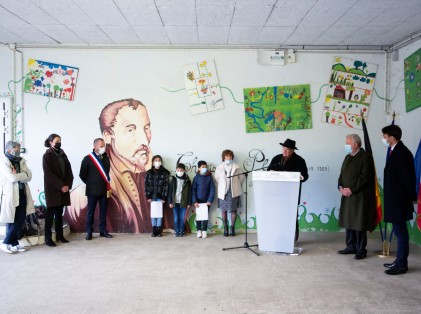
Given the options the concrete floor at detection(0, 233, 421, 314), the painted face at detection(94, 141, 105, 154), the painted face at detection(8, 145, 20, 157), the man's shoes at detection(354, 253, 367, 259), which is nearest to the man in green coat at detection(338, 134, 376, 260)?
the man's shoes at detection(354, 253, 367, 259)

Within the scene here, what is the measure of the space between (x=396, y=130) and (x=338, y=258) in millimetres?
1677

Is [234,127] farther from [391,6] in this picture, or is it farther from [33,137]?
[33,137]

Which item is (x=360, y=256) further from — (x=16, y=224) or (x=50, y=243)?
(x=16, y=224)

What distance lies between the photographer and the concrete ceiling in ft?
13.9

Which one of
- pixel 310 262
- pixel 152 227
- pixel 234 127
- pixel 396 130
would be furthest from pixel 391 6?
pixel 152 227

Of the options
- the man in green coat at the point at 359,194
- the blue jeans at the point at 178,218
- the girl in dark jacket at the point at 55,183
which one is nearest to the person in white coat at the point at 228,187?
the blue jeans at the point at 178,218

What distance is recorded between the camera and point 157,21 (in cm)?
479

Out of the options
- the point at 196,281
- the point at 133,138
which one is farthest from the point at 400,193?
the point at 133,138

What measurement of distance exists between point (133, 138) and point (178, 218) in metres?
1.46

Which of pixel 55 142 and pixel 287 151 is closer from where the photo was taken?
pixel 287 151

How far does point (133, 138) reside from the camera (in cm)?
596

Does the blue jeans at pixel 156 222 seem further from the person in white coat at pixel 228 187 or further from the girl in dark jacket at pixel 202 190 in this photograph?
the person in white coat at pixel 228 187

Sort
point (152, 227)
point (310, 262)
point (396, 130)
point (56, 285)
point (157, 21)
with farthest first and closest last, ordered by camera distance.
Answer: point (152, 227) < point (157, 21) < point (310, 262) < point (396, 130) < point (56, 285)

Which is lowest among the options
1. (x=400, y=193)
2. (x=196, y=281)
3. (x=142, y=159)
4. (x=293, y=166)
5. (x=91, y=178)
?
(x=196, y=281)
